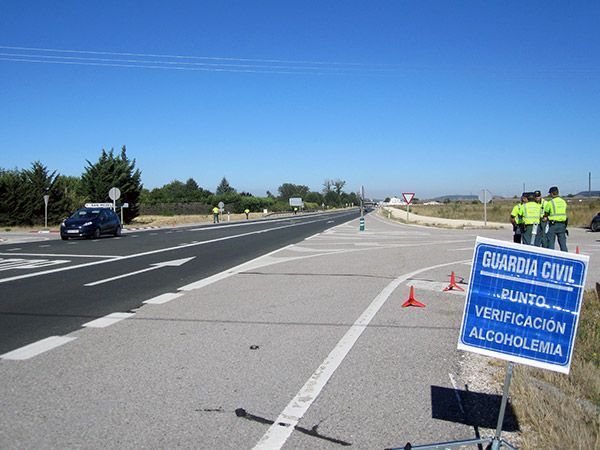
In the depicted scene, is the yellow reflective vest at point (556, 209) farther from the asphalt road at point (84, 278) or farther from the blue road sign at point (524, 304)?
the blue road sign at point (524, 304)

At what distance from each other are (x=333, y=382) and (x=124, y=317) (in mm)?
4069

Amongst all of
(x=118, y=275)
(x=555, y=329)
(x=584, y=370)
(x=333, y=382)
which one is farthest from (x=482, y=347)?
(x=118, y=275)

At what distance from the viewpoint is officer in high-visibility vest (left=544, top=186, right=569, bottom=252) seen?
13867 mm

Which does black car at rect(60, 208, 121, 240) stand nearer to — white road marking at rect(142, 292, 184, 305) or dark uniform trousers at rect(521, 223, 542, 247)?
white road marking at rect(142, 292, 184, 305)

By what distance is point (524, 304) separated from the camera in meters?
3.84

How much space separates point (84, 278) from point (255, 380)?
8329 mm

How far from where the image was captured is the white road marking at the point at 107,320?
7.42m

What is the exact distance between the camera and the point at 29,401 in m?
4.53

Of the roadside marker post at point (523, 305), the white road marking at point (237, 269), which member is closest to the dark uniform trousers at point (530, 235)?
the white road marking at point (237, 269)

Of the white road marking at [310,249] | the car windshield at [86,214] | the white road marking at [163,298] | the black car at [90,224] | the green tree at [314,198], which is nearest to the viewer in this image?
the white road marking at [163,298]

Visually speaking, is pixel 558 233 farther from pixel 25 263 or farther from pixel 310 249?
pixel 25 263

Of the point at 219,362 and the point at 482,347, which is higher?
the point at 482,347

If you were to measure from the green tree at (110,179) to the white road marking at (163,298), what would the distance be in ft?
131

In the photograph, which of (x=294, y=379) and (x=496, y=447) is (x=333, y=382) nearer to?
(x=294, y=379)
